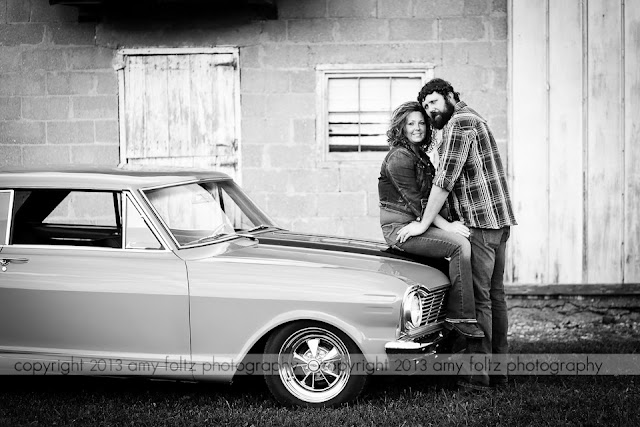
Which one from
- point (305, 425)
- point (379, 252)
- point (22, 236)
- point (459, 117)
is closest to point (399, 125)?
point (459, 117)

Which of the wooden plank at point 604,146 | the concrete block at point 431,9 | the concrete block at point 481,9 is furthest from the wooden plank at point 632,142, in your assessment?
the concrete block at point 431,9

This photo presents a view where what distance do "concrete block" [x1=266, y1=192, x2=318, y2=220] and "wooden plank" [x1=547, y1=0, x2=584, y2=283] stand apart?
7.23 feet

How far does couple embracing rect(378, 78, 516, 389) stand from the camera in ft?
18.6

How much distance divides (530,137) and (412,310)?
3485 mm

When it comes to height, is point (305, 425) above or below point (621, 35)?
below

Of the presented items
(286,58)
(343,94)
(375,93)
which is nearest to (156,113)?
(286,58)

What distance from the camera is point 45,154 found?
27.4 ft

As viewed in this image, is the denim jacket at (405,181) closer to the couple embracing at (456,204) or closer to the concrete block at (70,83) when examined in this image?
the couple embracing at (456,204)

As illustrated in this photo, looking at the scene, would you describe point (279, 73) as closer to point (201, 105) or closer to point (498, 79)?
point (201, 105)

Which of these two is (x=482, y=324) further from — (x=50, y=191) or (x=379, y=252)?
(x=50, y=191)

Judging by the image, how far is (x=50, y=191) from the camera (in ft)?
18.7

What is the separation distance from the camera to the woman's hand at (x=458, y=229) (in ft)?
18.8

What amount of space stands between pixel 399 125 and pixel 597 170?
9.74 ft

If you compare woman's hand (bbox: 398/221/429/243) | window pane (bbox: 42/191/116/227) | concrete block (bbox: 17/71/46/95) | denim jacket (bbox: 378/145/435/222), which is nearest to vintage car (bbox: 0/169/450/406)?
woman's hand (bbox: 398/221/429/243)
